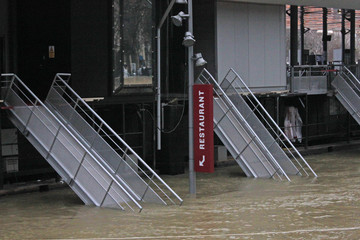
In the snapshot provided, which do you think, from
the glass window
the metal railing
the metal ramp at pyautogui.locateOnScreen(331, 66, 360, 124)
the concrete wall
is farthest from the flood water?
the metal ramp at pyautogui.locateOnScreen(331, 66, 360, 124)

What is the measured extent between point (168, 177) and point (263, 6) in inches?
361

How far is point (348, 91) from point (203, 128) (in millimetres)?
14821

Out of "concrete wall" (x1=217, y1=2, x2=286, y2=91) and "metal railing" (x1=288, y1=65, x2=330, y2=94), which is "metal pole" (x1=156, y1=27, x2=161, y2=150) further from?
"metal railing" (x1=288, y1=65, x2=330, y2=94)

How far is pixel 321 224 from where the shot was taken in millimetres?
17797

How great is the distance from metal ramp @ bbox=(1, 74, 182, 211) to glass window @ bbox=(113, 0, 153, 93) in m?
3.91

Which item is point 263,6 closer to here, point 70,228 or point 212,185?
point 212,185

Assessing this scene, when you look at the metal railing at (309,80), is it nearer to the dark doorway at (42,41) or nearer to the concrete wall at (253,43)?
the concrete wall at (253,43)

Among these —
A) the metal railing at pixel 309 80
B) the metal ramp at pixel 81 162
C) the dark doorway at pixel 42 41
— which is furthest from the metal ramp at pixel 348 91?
the metal ramp at pixel 81 162

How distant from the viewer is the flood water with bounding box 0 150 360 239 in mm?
16828

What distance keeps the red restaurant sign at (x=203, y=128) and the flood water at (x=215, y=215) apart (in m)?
1.09

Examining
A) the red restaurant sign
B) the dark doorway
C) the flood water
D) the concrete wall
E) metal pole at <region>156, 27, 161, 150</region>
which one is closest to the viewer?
the flood water

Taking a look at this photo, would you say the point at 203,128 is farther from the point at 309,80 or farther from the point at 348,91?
the point at 348,91

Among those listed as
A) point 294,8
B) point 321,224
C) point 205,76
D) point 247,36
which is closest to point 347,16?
point 294,8

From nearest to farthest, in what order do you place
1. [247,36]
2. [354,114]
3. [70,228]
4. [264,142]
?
[70,228] → [264,142] → [247,36] → [354,114]
